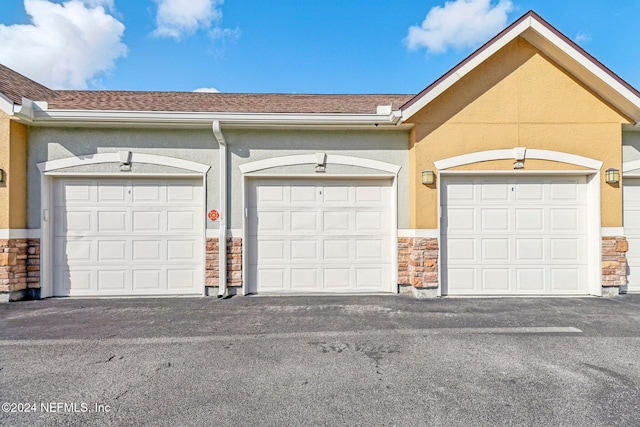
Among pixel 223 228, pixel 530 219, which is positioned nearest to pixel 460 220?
pixel 530 219

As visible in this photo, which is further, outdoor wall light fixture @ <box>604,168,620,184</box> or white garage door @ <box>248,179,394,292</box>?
white garage door @ <box>248,179,394,292</box>

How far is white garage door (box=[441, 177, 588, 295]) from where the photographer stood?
604 cm

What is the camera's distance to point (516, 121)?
19.6ft

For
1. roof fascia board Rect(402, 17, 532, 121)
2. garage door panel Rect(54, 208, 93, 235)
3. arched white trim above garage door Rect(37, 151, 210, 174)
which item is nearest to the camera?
roof fascia board Rect(402, 17, 532, 121)

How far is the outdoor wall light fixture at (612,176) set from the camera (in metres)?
5.86

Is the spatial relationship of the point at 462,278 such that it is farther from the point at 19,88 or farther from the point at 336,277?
the point at 19,88

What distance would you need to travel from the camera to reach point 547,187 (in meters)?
6.07

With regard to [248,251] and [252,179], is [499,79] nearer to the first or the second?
[252,179]

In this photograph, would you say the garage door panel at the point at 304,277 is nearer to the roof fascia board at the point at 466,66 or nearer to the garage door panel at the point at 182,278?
the garage door panel at the point at 182,278

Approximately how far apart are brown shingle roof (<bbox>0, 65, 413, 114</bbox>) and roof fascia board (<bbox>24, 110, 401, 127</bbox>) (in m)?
0.27

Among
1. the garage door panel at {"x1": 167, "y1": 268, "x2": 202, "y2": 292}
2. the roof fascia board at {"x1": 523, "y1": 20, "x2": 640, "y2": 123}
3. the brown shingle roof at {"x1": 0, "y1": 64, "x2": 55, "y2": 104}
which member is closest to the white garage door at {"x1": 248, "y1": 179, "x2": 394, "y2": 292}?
the garage door panel at {"x1": 167, "y1": 268, "x2": 202, "y2": 292}

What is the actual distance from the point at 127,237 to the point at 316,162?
4088 mm

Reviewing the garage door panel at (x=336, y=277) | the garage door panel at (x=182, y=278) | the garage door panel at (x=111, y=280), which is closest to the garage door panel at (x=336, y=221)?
the garage door panel at (x=336, y=277)

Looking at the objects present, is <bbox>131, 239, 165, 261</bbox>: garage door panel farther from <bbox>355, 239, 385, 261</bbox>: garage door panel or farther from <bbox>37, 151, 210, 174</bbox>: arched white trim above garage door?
<bbox>355, 239, 385, 261</bbox>: garage door panel
